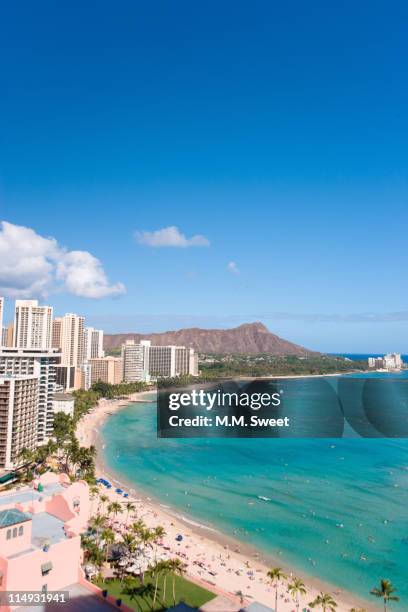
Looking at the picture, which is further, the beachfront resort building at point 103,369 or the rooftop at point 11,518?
the beachfront resort building at point 103,369

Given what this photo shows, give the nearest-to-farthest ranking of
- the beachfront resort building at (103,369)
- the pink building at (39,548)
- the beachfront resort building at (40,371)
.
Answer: the pink building at (39,548), the beachfront resort building at (40,371), the beachfront resort building at (103,369)

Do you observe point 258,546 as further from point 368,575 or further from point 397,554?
point 397,554

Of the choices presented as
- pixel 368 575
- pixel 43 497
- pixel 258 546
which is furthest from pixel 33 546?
pixel 368 575

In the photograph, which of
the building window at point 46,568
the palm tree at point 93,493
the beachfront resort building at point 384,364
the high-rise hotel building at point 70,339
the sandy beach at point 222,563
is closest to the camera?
the building window at point 46,568

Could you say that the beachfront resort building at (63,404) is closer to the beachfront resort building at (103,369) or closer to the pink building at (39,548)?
the pink building at (39,548)

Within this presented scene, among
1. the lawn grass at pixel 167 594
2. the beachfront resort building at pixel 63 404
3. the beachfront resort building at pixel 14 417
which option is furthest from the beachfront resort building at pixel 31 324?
the lawn grass at pixel 167 594

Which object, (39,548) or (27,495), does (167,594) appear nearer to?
(27,495)

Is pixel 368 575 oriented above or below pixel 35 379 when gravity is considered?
below
